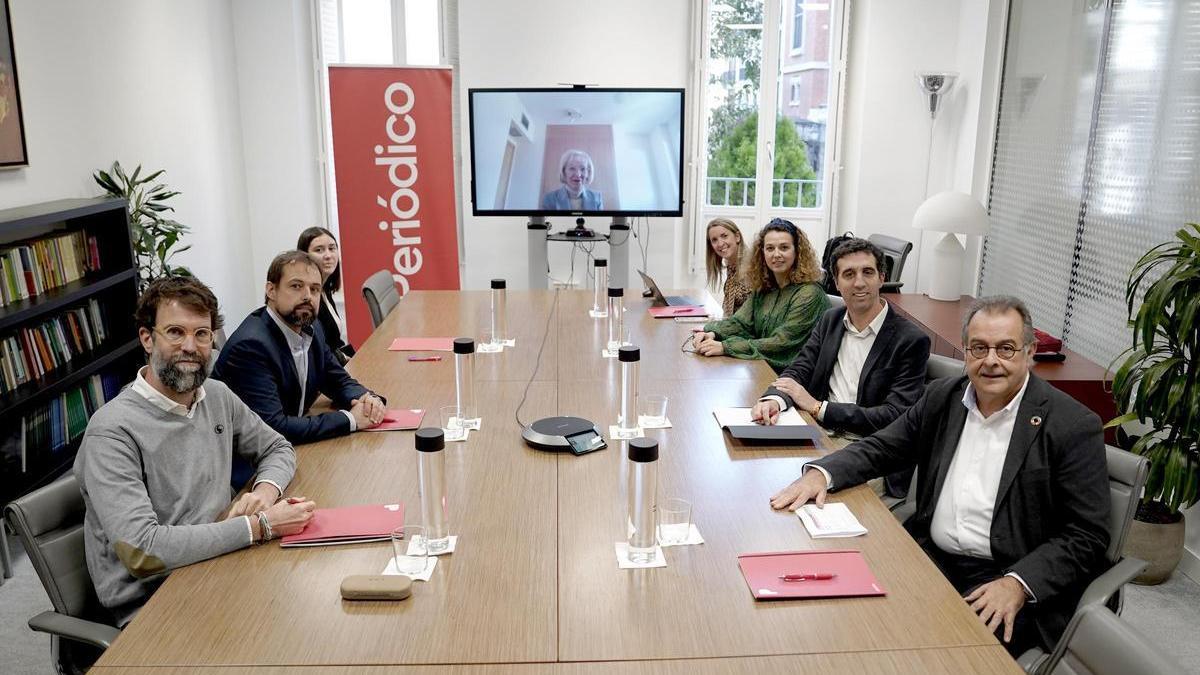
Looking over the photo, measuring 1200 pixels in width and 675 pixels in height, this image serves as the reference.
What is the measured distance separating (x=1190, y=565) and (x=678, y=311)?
7.60 feet

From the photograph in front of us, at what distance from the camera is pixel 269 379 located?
2.67 metres

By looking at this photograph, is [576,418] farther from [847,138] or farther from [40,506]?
[847,138]

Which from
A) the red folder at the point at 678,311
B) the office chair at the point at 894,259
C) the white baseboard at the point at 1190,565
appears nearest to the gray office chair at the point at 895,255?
the office chair at the point at 894,259

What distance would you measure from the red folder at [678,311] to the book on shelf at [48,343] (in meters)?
2.58

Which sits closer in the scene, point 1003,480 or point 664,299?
point 1003,480

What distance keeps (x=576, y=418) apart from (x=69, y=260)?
269 cm

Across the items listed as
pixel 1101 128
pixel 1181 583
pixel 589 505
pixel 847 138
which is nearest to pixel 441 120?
pixel 847 138

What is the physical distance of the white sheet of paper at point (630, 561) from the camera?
184 centimetres

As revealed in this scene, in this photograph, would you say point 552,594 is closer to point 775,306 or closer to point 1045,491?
point 1045,491

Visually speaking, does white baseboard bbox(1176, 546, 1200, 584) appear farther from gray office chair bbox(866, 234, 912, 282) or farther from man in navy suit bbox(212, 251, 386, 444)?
man in navy suit bbox(212, 251, 386, 444)

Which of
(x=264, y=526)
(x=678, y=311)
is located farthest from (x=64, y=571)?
(x=678, y=311)

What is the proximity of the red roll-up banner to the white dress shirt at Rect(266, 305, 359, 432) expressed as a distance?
317cm

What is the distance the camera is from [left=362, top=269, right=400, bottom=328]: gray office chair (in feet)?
14.3

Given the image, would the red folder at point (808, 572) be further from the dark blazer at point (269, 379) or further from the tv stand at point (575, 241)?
the tv stand at point (575, 241)
